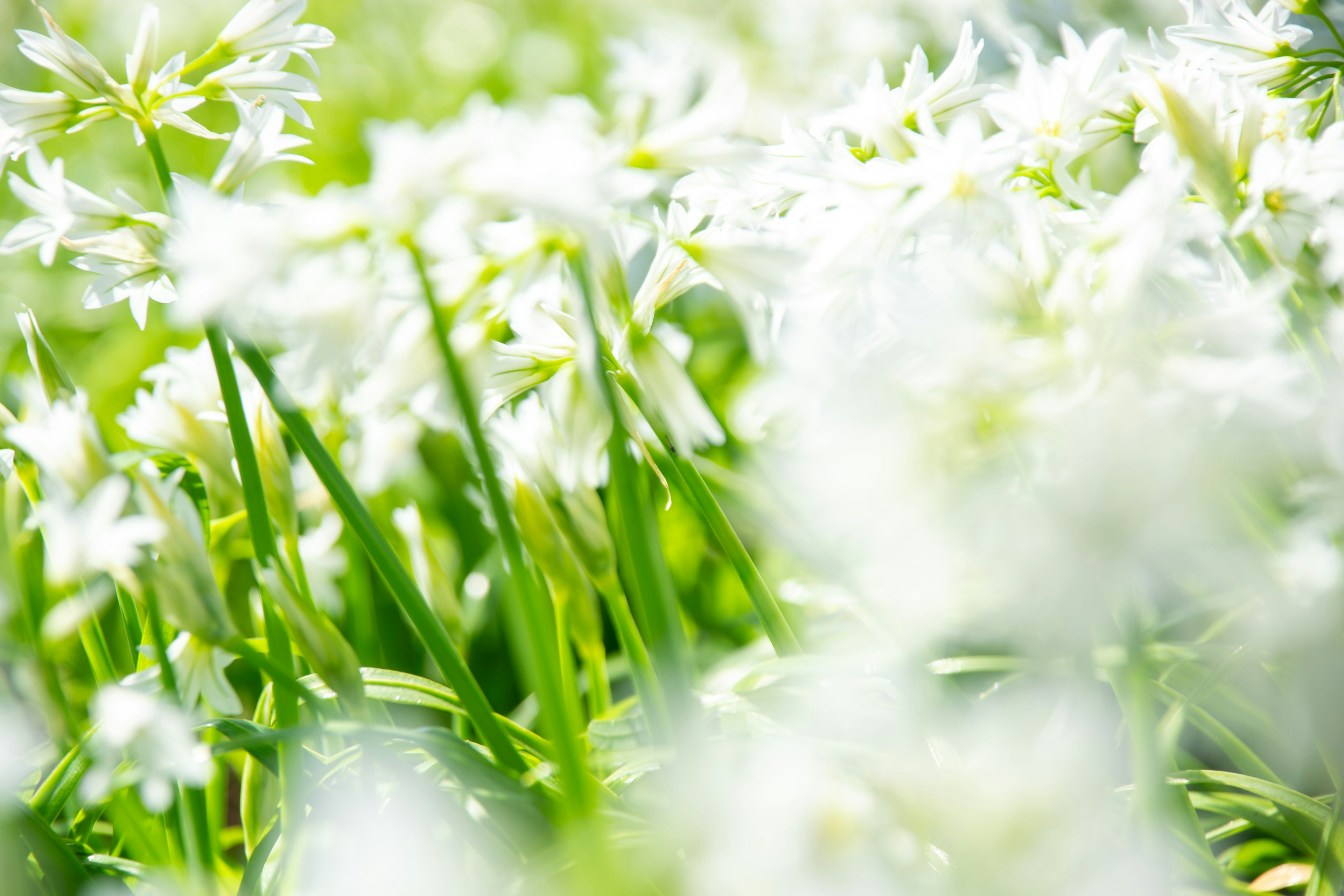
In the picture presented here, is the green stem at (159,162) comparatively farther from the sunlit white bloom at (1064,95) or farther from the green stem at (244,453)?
the sunlit white bloom at (1064,95)

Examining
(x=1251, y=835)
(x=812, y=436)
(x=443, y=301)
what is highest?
(x=443, y=301)

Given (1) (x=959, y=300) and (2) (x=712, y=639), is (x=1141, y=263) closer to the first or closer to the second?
(1) (x=959, y=300)

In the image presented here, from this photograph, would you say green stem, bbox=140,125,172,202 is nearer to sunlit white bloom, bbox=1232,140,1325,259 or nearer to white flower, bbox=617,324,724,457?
white flower, bbox=617,324,724,457

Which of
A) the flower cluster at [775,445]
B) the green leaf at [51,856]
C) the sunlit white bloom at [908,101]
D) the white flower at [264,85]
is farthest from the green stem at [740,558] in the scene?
the green leaf at [51,856]

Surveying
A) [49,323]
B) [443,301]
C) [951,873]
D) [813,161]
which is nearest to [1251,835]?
[951,873]

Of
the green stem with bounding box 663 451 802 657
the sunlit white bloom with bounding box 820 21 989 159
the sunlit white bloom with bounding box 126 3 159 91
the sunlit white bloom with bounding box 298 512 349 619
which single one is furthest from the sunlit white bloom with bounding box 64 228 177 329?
the sunlit white bloom with bounding box 820 21 989 159

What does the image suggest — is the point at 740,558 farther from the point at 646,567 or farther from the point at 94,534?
the point at 94,534

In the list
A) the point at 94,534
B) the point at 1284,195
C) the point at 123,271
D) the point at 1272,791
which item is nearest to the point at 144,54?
the point at 123,271
